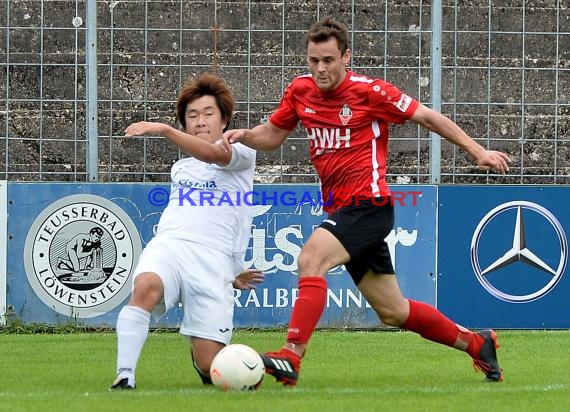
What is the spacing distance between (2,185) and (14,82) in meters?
1.80

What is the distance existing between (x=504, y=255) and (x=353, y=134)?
422cm

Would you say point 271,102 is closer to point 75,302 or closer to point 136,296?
point 75,302

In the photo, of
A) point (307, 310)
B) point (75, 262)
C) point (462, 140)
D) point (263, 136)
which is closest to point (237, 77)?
point (75, 262)

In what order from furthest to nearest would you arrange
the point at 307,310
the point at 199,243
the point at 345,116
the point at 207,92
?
1. the point at 207,92
2. the point at 345,116
3. the point at 199,243
4. the point at 307,310

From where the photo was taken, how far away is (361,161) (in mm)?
7301

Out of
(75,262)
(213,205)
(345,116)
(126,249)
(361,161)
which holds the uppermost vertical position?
(345,116)

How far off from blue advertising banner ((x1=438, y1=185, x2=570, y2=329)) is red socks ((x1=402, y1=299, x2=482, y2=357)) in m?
3.70

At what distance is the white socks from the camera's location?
263 inches

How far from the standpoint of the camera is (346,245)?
23.1 feet

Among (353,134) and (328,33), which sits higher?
(328,33)

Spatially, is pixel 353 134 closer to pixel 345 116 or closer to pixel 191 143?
pixel 345 116

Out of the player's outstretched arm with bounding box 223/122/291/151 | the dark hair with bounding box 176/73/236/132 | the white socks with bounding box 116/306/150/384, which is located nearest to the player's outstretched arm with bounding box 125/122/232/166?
the player's outstretched arm with bounding box 223/122/291/151

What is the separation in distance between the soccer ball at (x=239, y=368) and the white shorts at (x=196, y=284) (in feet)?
1.41

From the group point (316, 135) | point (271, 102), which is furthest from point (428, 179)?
point (316, 135)
